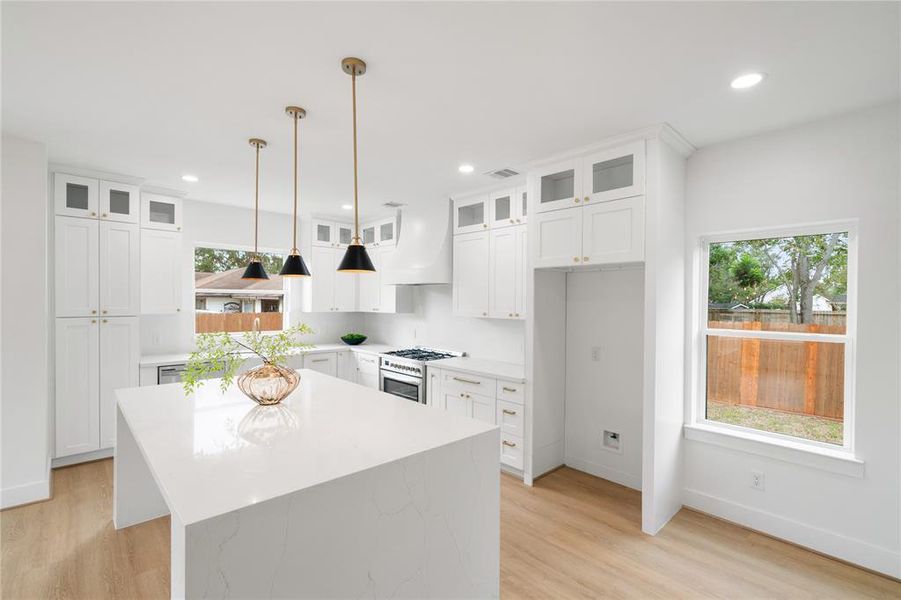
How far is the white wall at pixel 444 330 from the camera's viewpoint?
4.34 m

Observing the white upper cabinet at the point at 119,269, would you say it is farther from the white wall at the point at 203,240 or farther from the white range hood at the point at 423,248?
the white range hood at the point at 423,248

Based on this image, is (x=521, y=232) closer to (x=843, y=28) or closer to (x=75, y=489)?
(x=843, y=28)

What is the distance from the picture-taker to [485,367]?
404 cm

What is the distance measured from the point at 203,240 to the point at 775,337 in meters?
5.57

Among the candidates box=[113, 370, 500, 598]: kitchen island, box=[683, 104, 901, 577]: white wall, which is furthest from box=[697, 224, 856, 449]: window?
box=[113, 370, 500, 598]: kitchen island

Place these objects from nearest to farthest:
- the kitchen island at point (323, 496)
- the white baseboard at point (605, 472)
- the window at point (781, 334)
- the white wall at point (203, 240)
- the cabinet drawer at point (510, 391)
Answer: the kitchen island at point (323, 496) → the window at point (781, 334) → the white baseboard at point (605, 472) → the cabinet drawer at point (510, 391) → the white wall at point (203, 240)

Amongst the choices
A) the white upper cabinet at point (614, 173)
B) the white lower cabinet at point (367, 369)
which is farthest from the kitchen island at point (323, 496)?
the white lower cabinet at point (367, 369)

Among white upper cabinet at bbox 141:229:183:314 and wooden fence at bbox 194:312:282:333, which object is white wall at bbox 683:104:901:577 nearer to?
wooden fence at bbox 194:312:282:333

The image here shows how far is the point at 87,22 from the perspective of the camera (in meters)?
1.74

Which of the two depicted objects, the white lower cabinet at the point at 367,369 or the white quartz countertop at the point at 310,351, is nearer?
the white quartz countertop at the point at 310,351

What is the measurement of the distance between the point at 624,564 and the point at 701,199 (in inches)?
99.3

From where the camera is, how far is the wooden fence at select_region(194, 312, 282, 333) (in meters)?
4.91

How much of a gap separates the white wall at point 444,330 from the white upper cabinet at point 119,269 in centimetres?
286

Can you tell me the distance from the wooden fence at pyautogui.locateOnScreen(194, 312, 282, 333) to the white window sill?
176 inches
